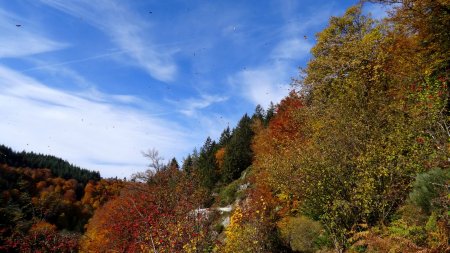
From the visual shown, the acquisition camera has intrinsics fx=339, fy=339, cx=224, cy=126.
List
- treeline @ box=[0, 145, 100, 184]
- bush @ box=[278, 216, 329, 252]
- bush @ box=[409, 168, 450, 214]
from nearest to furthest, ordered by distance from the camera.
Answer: bush @ box=[409, 168, 450, 214], bush @ box=[278, 216, 329, 252], treeline @ box=[0, 145, 100, 184]

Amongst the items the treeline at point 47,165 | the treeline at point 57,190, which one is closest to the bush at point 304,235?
the treeline at point 57,190

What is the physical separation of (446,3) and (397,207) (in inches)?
386

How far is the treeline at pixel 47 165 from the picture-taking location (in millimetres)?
166500

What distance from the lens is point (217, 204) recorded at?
1969 inches

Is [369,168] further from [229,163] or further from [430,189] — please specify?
[229,163]

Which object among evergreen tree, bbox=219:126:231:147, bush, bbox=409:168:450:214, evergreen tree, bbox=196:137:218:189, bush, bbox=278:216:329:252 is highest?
evergreen tree, bbox=219:126:231:147

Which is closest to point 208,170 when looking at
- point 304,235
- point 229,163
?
point 229,163

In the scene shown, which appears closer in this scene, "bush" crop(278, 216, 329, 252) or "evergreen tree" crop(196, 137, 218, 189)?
"bush" crop(278, 216, 329, 252)

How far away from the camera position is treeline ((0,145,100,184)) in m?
166

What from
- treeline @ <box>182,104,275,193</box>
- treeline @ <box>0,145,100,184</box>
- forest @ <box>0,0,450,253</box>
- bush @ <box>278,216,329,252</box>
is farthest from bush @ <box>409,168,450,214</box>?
treeline @ <box>0,145,100,184</box>

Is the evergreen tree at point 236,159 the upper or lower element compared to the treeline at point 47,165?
lower

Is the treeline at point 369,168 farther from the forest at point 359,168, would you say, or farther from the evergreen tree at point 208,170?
the evergreen tree at point 208,170

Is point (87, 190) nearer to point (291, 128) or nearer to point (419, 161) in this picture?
point (291, 128)

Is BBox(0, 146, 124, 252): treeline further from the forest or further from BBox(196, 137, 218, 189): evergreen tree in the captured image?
the forest
